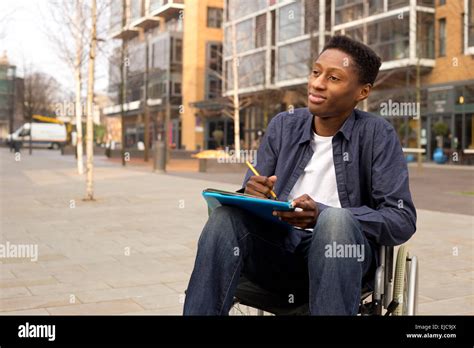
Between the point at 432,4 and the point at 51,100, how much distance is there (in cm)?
3610

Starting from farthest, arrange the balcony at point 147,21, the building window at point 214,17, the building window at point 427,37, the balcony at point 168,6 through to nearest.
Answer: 1. the building window at point 427,37
2. the building window at point 214,17
3. the balcony at point 147,21
4. the balcony at point 168,6

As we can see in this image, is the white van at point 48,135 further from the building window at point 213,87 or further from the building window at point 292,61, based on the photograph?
the building window at point 292,61

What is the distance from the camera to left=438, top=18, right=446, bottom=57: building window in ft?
100

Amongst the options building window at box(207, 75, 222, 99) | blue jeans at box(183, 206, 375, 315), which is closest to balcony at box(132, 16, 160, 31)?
blue jeans at box(183, 206, 375, 315)

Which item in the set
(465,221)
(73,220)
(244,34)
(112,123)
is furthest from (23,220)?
(112,123)

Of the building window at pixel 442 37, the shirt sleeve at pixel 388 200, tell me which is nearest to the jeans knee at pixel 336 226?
the shirt sleeve at pixel 388 200

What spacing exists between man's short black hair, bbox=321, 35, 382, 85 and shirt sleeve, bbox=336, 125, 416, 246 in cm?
25

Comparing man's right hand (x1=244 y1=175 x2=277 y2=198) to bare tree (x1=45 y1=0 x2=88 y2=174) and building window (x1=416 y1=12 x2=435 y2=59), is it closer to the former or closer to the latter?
bare tree (x1=45 y1=0 x2=88 y2=174)

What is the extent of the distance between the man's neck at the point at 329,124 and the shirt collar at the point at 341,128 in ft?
0.09

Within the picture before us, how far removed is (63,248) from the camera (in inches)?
254

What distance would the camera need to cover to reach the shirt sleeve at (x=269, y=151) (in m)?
2.67

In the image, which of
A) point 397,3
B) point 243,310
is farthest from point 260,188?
point 397,3

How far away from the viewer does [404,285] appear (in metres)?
2.45
